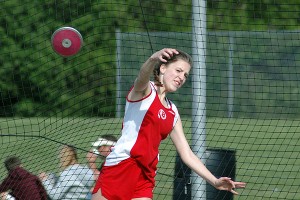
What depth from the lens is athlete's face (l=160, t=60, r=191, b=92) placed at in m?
5.18

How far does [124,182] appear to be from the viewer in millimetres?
5191

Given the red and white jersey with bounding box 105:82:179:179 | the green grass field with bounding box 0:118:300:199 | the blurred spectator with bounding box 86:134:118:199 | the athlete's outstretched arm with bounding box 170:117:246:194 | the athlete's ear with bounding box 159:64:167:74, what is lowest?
the green grass field with bounding box 0:118:300:199

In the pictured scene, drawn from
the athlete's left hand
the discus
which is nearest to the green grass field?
the discus

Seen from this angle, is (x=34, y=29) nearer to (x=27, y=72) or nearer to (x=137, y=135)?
(x=27, y=72)

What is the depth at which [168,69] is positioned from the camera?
5211mm

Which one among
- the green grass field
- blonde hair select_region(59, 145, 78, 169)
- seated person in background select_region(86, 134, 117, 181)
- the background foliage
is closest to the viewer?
seated person in background select_region(86, 134, 117, 181)

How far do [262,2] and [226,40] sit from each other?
92 cm

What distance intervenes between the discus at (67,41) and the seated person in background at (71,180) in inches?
48.4

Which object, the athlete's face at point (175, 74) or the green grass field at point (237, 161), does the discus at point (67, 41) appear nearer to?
the green grass field at point (237, 161)

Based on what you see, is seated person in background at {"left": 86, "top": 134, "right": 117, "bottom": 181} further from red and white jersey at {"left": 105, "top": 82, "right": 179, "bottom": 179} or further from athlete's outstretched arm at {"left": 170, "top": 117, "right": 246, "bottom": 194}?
red and white jersey at {"left": 105, "top": 82, "right": 179, "bottom": 179}

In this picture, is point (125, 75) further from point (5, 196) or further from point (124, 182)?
point (124, 182)

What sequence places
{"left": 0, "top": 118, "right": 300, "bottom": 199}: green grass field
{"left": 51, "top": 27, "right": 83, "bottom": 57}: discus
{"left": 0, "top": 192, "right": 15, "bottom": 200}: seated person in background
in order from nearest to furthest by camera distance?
{"left": 51, "top": 27, "right": 83, "bottom": 57}: discus, {"left": 0, "top": 192, "right": 15, "bottom": 200}: seated person in background, {"left": 0, "top": 118, "right": 300, "bottom": 199}: green grass field

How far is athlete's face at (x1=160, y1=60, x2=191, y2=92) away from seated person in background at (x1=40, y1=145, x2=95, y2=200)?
271 centimetres

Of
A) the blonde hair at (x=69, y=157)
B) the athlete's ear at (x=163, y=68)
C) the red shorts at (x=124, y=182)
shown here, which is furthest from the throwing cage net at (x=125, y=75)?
the athlete's ear at (x=163, y=68)
